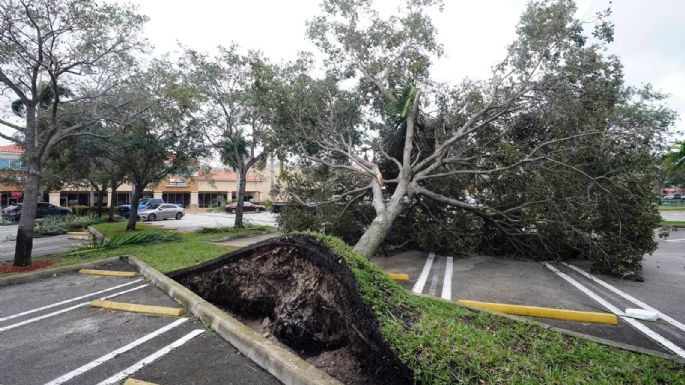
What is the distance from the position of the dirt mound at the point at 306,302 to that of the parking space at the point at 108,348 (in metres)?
0.70

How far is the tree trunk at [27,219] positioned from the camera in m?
8.64

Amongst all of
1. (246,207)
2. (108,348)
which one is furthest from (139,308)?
(246,207)

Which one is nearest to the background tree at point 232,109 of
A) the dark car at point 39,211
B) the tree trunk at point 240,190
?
the tree trunk at point 240,190

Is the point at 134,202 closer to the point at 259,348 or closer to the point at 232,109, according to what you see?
the point at 232,109

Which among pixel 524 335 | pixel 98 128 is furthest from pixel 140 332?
pixel 98 128

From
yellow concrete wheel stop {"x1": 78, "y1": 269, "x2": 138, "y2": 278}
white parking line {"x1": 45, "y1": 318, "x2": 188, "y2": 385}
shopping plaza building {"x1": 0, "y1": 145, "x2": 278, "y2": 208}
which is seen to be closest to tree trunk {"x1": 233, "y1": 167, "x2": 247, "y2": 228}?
yellow concrete wheel stop {"x1": 78, "y1": 269, "x2": 138, "y2": 278}

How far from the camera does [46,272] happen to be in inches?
Result: 311

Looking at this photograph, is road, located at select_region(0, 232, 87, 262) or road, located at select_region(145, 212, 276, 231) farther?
road, located at select_region(145, 212, 276, 231)

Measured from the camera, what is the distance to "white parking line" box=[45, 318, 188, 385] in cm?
336

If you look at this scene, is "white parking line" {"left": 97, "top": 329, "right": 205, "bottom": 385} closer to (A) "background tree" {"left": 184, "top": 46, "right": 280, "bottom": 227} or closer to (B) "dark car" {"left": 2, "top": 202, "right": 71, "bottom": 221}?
(A) "background tree" {"left": 184, "top": 46, "right": 280, "bottom": 227}

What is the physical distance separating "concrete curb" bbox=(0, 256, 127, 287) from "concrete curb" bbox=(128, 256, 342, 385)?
4.37 meters

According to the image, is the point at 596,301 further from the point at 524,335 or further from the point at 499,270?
the point at 524,335

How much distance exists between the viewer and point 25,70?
28.5 ft

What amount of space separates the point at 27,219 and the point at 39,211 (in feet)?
63.7
